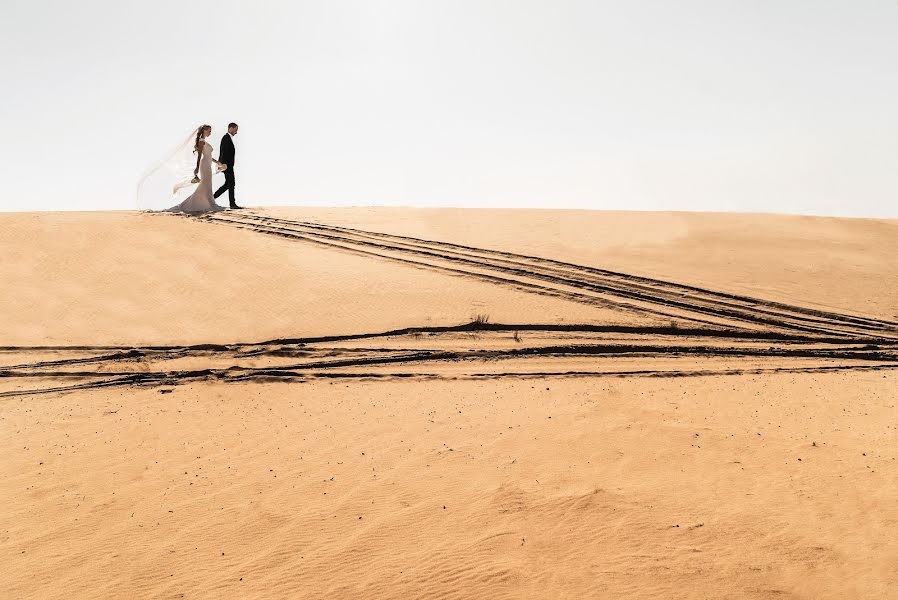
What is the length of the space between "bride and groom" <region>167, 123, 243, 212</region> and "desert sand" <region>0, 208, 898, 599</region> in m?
1.26

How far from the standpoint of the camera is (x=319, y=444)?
247 inches

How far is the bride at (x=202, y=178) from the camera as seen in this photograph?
1455cm

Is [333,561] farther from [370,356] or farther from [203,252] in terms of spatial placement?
[203,252]

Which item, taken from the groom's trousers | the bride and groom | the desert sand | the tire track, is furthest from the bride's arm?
the desert sand

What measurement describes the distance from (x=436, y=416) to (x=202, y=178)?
1024cm

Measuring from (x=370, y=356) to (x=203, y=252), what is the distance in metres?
5.25

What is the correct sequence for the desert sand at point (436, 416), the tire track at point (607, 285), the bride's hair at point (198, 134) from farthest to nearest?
the bride's hair at point (198, 134) → the tire track at point (607, 285) → the desert sand at point (436, 416)

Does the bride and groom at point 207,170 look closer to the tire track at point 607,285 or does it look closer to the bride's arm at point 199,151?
the bride's arm at point 199,151

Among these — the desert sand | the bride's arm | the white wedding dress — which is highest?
the bride's arm

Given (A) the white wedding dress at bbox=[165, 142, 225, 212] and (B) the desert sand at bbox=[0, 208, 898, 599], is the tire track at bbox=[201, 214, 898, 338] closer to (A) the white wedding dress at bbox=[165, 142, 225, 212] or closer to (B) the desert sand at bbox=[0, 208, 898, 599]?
(B) the desert sand at bbox=[0, 208, 898, 599]

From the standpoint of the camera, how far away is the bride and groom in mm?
14602

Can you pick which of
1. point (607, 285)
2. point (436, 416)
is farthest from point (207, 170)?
point (436, 416)

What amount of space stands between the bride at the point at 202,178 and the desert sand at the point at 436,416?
4.11ft

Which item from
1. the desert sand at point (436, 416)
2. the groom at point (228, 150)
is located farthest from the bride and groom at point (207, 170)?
the desert sand at point (436, 416)
